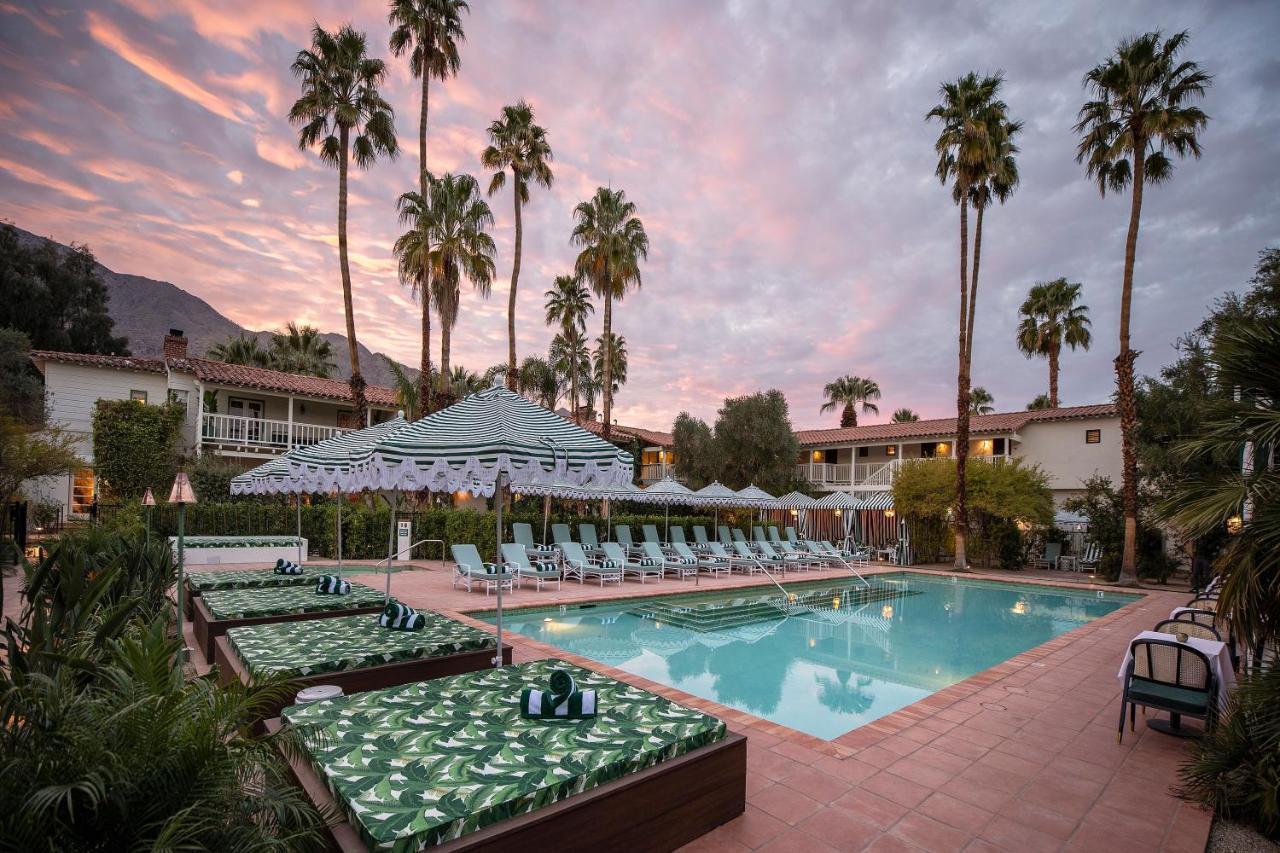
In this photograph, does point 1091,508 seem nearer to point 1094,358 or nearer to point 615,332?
point 1094,358

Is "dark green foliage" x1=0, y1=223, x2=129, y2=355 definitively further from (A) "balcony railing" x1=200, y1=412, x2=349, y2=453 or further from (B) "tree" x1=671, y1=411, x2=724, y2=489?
(B) "tree" x1=671, y1=411, x2=724, y2=489

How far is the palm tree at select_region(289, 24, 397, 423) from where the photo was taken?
17.9 metres

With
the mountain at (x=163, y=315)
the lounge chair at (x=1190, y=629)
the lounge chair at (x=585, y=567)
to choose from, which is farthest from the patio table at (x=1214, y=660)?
the mountain at (x=163, y=315)

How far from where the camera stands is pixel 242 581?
8.41 meters

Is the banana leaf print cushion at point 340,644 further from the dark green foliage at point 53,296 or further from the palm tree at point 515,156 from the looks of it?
the dark green foliage at point 53,296

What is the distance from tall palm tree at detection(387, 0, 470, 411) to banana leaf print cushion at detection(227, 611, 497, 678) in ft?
45.2

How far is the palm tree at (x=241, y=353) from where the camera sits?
28.8 meters

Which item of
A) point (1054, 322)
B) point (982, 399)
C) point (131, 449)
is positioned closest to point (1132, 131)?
point (1054, 322)

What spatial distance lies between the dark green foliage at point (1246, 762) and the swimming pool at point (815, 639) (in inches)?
108

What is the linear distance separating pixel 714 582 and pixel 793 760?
1074cm

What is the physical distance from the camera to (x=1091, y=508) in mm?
18906

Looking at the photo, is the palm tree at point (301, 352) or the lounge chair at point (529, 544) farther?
the palm tree at point (301, 352)

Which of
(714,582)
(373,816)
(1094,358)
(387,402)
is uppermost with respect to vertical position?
(1094,358)

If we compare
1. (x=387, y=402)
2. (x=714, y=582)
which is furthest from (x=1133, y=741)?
(x=387, y=402)
